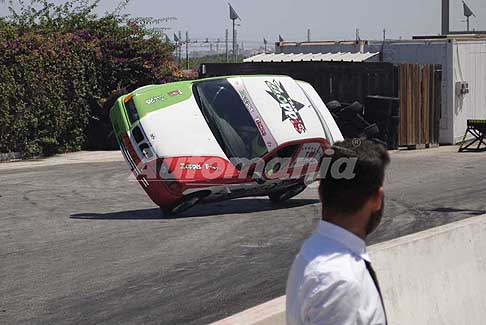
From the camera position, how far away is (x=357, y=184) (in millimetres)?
3314

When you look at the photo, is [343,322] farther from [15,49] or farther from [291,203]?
[15,49]

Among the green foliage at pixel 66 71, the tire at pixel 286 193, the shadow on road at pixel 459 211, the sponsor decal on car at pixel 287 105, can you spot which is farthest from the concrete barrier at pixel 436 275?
the green foliage at pixel 66 71

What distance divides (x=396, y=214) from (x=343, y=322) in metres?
11.5

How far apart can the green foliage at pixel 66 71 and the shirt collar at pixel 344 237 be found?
2078 centimetres

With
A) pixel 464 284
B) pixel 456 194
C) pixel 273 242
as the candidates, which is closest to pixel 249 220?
pixel 273 242

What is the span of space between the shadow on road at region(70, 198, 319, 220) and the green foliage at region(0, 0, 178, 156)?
9208 millimetres

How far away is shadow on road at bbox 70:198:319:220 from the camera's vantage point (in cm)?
1464

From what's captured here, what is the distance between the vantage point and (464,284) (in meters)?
7.26

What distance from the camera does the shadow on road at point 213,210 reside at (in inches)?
576

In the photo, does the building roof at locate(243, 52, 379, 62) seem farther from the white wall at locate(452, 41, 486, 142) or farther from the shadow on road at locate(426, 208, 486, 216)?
the shadow on road at locate(426, 208, 486, 216)

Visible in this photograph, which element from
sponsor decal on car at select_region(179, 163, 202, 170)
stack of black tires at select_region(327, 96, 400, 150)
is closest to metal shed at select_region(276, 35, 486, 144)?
stack of black tires at select_region(327, 96, 400, 150)

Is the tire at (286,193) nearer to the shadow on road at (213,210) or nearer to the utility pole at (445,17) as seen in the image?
the shadow on road at (213,210)

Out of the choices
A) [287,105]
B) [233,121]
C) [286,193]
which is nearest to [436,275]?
[233,121]

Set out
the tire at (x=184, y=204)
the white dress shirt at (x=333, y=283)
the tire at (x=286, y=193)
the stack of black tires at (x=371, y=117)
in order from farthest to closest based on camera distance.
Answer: the stack of black tires at (x=371, y=117)
the tire at (x=286, y=193)
the tire at (x=184, y=204)
the white dress shirt at (x=333, y=283)
